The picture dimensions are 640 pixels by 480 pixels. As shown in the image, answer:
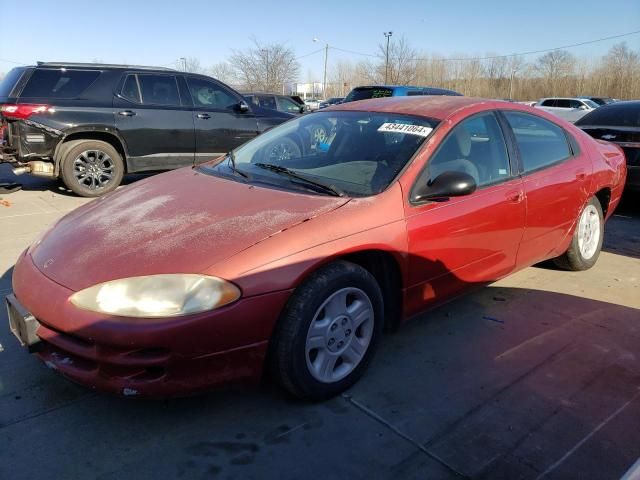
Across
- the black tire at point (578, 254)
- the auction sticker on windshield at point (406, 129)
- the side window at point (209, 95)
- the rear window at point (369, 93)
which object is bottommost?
the black tire at point (578, 254)

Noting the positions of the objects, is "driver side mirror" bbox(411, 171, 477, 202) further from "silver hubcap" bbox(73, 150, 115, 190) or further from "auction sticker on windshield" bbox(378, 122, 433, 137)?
"silver hubcap" bbox(73, 150, 115, 190)

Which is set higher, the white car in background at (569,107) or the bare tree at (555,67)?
the bare tree at (555,67)

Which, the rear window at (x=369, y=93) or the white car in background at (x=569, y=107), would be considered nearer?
the rear window at (x=369, y=93)

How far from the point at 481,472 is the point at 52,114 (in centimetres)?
666

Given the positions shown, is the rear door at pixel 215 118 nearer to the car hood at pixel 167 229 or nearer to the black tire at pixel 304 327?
the car hood at pixel 167 229

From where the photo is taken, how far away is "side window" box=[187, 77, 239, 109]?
7855 mm

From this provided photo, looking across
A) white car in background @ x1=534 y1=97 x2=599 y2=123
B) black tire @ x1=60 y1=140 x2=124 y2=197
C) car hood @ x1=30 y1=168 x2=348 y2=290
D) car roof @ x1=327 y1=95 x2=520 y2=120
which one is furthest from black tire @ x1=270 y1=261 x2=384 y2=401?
white car in background @ x1=534 y1=97 x2=599 y2=123

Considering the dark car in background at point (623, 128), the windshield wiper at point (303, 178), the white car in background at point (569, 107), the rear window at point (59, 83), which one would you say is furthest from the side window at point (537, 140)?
the white car in background at point (569, 107)

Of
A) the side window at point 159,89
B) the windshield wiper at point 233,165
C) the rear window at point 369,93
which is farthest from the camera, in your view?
the rear window at point 369,93

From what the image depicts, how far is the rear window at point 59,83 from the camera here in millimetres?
6715

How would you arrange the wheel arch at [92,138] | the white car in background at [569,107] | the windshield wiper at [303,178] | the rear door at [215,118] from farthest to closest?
the white car in background at [569,107]
the rear door at [215,118]
the wheel arch at [92,138]
the windshield wiper at [303,178]

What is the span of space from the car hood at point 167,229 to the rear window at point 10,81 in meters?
4.72

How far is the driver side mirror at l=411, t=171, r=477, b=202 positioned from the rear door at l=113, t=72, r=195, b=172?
5.52 metres

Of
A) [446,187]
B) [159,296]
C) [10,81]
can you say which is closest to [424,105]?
[446,187]
